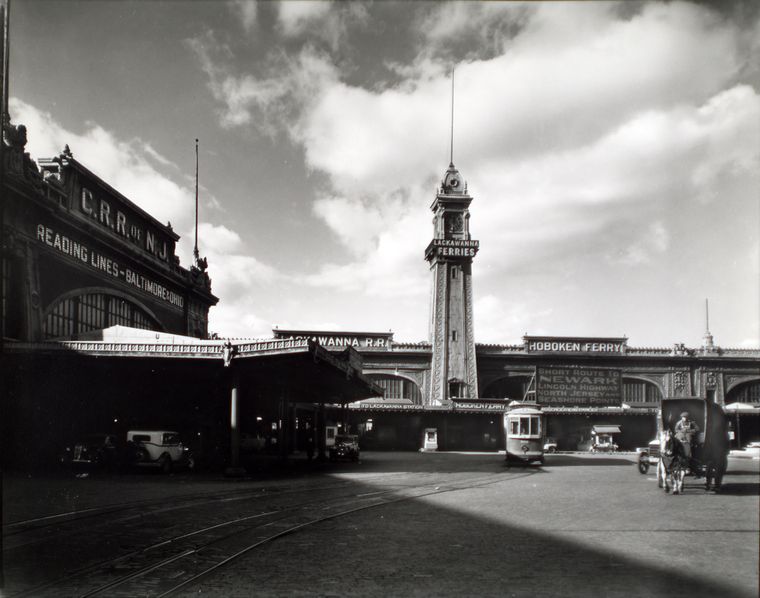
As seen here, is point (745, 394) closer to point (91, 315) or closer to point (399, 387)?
point (399, 387)

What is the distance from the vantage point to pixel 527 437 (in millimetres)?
31422

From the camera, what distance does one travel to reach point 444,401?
182ft

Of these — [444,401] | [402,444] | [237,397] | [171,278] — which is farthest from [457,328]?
[237,397]

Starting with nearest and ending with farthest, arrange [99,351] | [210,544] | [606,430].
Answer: [210,544] < [99,351] < [606,430]

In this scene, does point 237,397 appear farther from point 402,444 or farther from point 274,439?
point 402,444

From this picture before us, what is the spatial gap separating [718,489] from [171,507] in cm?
1095

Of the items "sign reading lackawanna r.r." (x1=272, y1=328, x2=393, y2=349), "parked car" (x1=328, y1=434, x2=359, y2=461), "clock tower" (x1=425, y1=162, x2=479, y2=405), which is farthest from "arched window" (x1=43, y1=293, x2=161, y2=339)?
"clock tower" (x1=425, y1=162, x2=479, y2=405)

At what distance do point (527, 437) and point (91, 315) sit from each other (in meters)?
21.5

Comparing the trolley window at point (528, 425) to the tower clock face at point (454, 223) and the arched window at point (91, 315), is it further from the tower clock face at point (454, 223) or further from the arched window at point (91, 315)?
the tower clock face at point (454, 223)

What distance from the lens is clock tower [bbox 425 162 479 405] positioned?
2336 inches

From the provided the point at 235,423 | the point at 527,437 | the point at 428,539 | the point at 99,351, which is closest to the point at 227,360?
the point at 235,423

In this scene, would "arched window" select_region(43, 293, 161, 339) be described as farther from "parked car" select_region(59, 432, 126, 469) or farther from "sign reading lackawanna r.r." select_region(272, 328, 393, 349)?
"sign reading lackawanna r.r." select_region(272, 328, 393, 349)

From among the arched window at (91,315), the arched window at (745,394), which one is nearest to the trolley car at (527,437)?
the arched window at (91,315)

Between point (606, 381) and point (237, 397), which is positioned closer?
point (237, 397)
